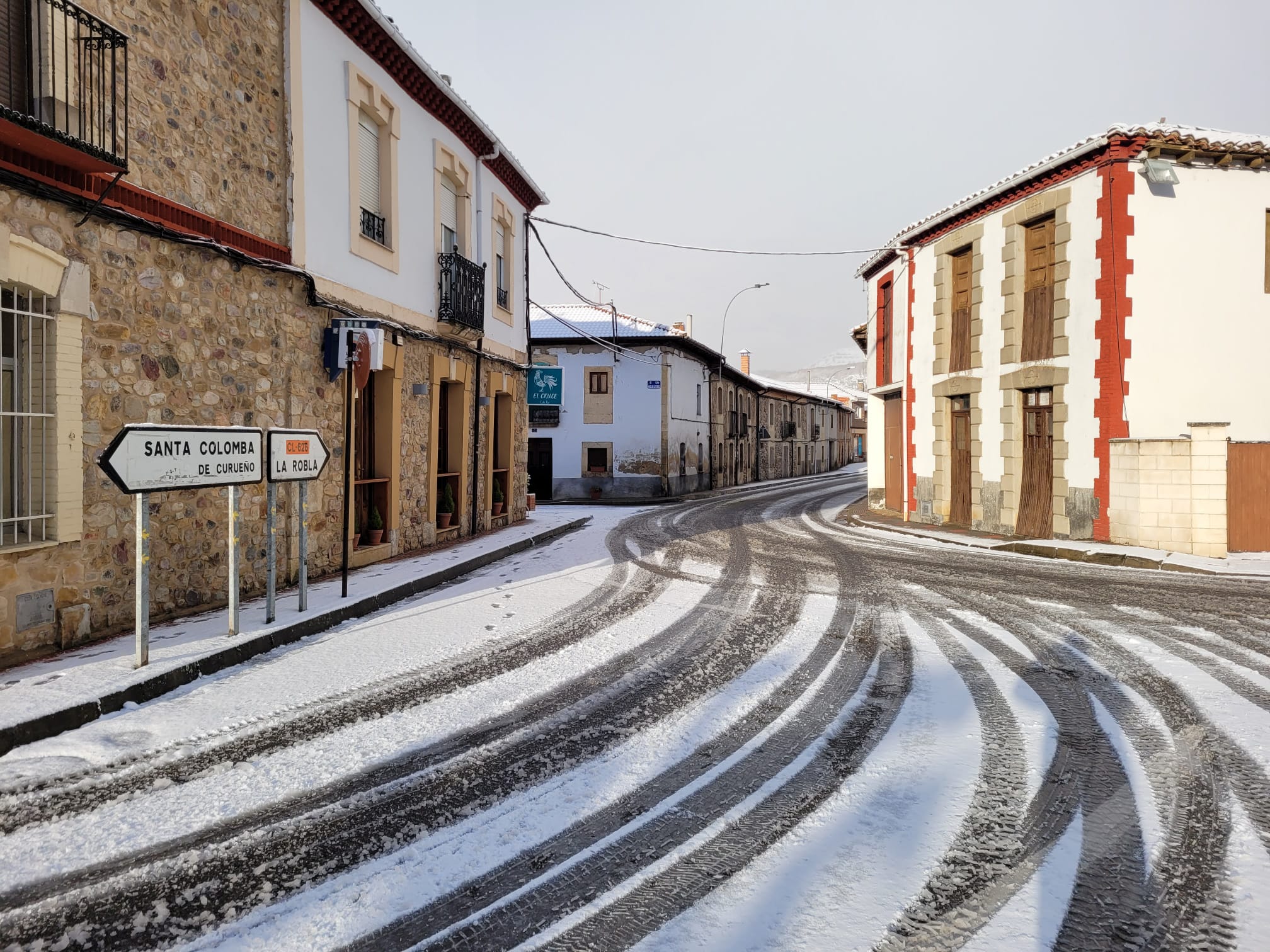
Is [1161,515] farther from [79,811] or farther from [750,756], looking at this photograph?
[79,811]

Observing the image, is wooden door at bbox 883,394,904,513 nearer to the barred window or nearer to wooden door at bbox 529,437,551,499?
Result: wooden door at bbox 529,437,551,499

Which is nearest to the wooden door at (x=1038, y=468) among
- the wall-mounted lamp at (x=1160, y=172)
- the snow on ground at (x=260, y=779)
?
the wall-mounted lamp at (x=1160, y=172)

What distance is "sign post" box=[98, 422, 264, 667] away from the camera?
494cm

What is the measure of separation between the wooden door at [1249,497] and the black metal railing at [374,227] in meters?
13.9

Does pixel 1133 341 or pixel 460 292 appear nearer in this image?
pixel 1133 341

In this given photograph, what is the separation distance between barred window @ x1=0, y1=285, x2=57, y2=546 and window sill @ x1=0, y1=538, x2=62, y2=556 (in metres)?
0.08

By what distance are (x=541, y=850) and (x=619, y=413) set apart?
2686cm

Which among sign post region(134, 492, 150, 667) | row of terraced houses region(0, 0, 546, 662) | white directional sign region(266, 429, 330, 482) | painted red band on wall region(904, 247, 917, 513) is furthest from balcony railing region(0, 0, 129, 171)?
painted red band on wall region(904, 247, 917, 513)

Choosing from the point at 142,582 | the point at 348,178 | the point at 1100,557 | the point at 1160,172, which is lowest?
the point at 1100,557

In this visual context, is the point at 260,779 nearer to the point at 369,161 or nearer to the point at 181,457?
the point at 181,457

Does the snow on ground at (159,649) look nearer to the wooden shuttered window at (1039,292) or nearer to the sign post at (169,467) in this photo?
the sign post at (169,467)

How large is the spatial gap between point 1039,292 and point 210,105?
46.4 ft

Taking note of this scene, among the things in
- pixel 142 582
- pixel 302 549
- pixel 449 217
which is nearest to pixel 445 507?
pixel 449 217

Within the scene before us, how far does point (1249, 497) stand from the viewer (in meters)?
12.0
